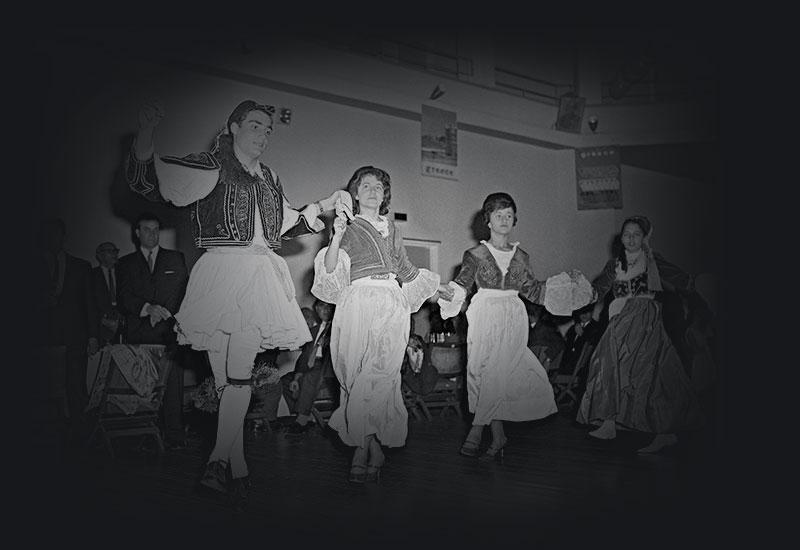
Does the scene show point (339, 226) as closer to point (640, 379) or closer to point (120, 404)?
point (120, 404)

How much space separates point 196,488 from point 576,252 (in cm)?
643

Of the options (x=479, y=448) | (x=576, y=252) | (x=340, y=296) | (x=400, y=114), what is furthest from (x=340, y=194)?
(x=576, y=252)

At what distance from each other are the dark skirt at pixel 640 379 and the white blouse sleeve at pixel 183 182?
285cm

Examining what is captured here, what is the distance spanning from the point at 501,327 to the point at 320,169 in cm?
319

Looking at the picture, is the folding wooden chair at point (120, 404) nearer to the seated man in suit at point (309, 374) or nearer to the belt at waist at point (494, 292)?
the seated man in suit at point (309, 374)

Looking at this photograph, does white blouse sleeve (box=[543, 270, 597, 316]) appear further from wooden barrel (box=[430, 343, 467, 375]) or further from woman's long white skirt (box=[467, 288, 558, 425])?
wooden barrel (box=[430, 343, 467, 375])

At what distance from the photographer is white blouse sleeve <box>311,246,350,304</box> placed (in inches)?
139

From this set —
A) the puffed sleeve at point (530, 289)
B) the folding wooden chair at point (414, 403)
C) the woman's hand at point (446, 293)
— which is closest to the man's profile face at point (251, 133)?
the woman's hand at point (446, 293)

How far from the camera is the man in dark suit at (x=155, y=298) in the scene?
480 centimetres

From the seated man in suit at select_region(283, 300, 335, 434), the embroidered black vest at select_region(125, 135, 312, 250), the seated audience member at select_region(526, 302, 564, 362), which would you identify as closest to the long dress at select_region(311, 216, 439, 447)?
the embroidered black vest at select_region(125, 135, 312, 250)

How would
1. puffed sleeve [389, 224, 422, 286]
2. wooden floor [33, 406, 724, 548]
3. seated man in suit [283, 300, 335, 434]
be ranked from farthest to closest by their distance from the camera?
seated man in suit [283, 300, 335, 434] < puffed sleeve [389, 224, 422, 286] < wooden floor [33, 406, 724, 548]

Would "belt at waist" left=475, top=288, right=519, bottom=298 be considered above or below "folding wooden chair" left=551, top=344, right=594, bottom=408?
above

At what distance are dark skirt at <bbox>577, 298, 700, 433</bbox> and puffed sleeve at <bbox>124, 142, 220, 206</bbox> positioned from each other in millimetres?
2845

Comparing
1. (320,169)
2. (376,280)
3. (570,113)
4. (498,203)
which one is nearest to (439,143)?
(320,169)
